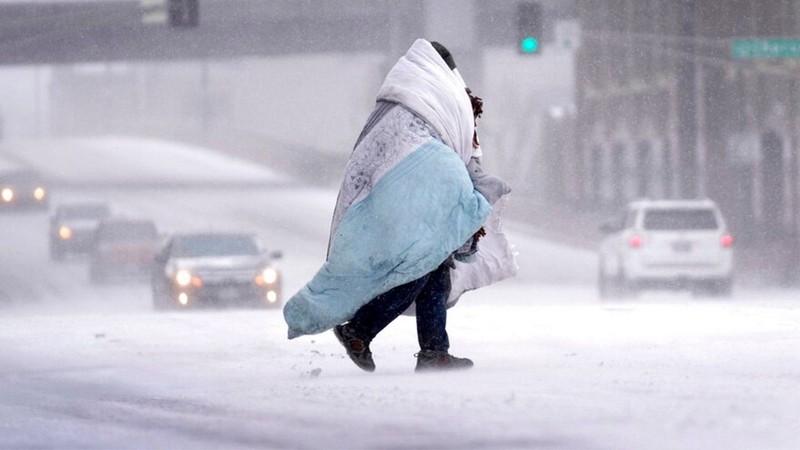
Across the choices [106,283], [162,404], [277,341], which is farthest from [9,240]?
[162,404]

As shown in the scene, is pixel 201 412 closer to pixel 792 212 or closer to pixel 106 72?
pixel 792 212

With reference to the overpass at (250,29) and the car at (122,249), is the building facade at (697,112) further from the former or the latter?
the car at (122,249)

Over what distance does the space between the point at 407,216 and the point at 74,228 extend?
36.2m

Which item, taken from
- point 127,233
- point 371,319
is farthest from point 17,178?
point 371,319

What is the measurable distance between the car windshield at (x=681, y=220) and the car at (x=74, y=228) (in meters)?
18.5

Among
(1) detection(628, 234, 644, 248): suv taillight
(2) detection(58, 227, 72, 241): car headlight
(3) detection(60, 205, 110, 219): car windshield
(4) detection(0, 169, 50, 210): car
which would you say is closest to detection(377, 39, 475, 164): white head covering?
(1) detection(628, 234, 644, 248): suv taillight

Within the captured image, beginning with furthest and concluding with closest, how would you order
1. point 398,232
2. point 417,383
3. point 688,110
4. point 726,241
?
point 688,110 → point 726,241 → point 398,232 → point 417,383

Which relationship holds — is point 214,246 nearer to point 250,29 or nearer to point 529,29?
point 529,29

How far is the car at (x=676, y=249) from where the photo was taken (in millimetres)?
27500

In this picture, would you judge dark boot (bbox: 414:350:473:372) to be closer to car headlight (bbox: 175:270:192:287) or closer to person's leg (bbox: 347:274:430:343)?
person's leg (bbox: 347:274:430:343)

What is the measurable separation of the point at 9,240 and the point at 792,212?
21.5m

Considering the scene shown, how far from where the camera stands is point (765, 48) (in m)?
35.2

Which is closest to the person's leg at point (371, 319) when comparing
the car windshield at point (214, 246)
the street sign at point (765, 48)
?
the car windshield at point (214, 246)

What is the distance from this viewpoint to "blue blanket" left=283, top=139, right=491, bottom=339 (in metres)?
8.11
